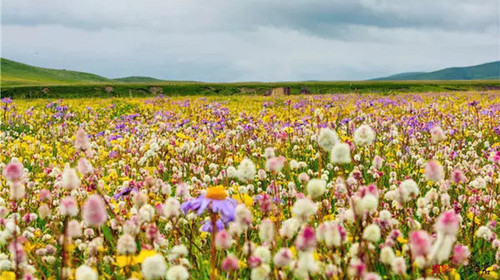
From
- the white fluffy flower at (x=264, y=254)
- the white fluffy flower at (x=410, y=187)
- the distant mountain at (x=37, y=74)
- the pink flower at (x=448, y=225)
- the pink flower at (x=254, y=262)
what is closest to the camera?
the pink flower at (x=448, y=225)

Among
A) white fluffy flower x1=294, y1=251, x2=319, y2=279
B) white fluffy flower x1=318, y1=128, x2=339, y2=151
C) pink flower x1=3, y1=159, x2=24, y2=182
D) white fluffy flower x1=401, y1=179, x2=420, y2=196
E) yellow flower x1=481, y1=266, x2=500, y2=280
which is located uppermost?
white fluffy flower x1=318, y1=128, x2=339, y2=151

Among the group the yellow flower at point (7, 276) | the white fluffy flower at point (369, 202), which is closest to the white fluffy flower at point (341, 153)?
the white fluffy flower at point (369, 202)

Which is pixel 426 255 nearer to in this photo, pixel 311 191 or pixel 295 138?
pixel 311 191

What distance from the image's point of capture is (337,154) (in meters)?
1.86

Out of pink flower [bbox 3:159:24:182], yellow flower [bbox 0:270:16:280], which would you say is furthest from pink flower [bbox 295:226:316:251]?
yellow flower [bbox 0:270:16:280]

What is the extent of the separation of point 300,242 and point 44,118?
44.9 ft

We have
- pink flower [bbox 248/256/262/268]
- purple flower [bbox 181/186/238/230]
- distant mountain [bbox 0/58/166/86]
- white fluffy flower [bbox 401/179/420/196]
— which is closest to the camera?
pink flower [bbox 248/256/262/268]

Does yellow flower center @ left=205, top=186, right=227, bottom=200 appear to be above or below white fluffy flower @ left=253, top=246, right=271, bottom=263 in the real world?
above

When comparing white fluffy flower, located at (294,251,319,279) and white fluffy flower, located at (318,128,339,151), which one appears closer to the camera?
white fluffy flower, located at (294,251,319,279)

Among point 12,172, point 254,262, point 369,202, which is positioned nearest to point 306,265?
point 254,262

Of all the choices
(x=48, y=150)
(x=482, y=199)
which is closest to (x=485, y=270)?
(x=482, y=199)

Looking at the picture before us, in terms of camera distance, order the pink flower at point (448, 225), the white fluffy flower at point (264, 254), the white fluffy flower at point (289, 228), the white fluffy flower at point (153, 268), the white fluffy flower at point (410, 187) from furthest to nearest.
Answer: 1. the white fluffy flower at point (410, 187)
2. the white fluffy flower at point (289, 228)
3. the white fluffy flower at point (264, 254)
4. the white fluffy flower at point (153, 268)
5. the pink flower at point (448, 225)

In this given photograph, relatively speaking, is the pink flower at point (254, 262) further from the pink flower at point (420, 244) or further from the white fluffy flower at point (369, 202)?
the pink flower at point (420, 244)

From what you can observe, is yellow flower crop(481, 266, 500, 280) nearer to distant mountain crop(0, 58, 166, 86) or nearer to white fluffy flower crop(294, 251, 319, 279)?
white fluffy flower crop(294, 251, 319, 279)
